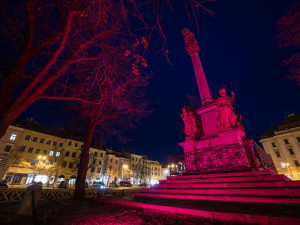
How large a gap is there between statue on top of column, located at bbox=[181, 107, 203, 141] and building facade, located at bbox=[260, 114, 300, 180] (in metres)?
37.8

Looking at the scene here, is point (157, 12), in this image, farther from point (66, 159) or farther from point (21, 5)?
point (66, 159)

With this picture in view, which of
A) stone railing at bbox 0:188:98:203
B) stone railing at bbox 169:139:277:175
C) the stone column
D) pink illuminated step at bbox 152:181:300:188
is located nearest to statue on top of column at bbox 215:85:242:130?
stone railing at bbox 169:139:277:175

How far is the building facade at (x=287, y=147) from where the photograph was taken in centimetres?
3266

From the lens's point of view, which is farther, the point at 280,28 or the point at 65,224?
the point at 280,28

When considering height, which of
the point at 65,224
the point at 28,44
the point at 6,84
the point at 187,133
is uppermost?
the point at 28,44

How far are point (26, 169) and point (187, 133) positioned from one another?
135 ft

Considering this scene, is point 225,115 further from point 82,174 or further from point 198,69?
point 82,174

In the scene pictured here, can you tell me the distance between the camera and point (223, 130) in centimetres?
780

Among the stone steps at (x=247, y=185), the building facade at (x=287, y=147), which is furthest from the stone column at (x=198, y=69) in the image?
the building facade at (x=287, y=147)

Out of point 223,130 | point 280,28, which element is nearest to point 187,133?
point 223,130

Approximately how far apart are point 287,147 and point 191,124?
137 feet

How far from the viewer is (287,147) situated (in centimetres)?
3478

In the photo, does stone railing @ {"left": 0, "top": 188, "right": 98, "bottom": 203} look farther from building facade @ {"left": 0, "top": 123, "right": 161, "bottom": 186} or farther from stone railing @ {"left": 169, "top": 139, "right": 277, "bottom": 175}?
building facade @ {"left": 0, "top": 123, "right": 161, "bottom": 186}

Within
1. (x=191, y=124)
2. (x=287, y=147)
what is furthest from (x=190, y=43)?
(x=287, y=147)
